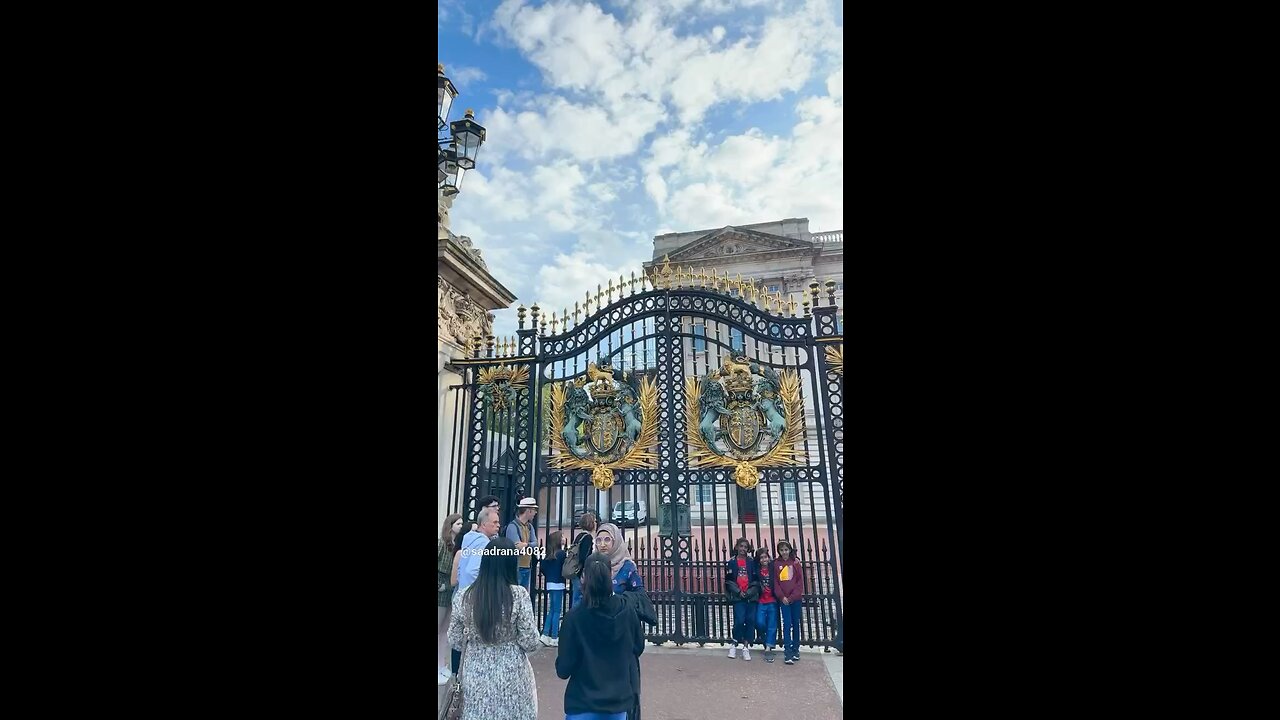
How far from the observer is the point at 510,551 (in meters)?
2.71

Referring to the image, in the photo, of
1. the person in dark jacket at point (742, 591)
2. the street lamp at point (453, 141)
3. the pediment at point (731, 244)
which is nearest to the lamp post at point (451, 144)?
the street lamp at point (453, 141)

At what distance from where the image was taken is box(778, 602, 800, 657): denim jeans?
2881 millimetres

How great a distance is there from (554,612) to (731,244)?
2.31 meters

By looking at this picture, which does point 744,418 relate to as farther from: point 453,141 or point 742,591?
point 453,141

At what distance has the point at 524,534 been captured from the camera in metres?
2.95

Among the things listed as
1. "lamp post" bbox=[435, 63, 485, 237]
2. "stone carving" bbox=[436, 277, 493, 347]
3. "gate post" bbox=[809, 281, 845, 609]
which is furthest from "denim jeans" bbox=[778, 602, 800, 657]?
"lamp post" bbox=[435, 63, 485, 237]

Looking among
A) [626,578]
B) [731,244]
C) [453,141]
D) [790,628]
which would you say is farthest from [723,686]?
[453,141]

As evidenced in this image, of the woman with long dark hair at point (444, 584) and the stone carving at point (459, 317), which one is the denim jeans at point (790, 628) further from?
the stone carving at point (459, 317)

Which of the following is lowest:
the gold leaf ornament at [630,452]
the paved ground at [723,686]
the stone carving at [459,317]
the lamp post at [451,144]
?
the paved ground at [723,686]

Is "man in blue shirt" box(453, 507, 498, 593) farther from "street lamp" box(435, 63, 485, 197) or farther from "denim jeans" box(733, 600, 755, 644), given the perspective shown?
"street lamp" box(435, 63, 485, 197)

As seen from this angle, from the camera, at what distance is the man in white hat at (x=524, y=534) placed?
2762mm
